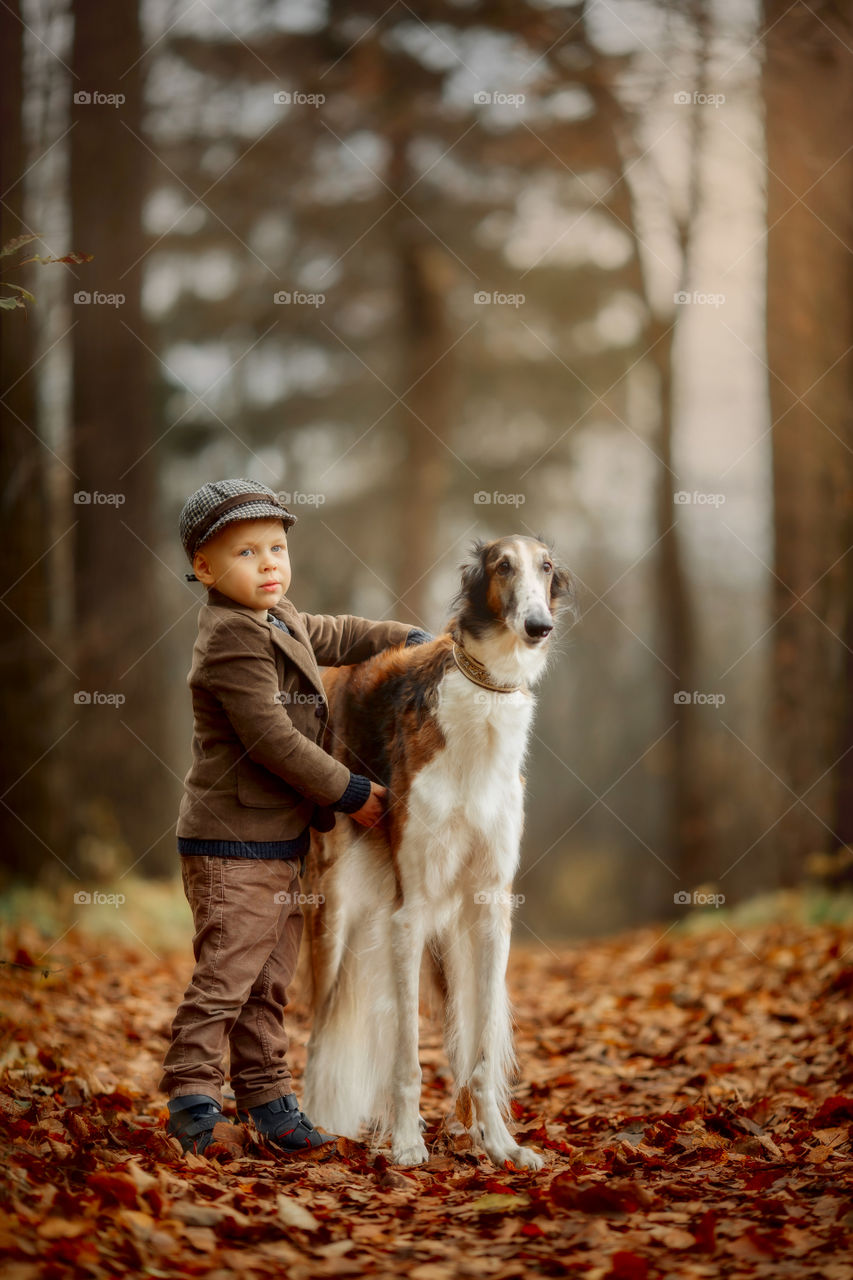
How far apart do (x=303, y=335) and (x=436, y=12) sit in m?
3.18

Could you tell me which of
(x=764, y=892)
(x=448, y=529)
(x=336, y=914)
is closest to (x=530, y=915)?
(x=448, y=529)

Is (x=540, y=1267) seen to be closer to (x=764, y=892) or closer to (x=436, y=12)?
(x=764, y=892)

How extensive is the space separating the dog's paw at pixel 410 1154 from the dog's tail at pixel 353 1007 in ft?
0.84

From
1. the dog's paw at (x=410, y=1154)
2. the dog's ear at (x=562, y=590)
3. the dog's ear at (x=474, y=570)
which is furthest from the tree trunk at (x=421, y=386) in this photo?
the dog's paw at (x=410, y=1154)

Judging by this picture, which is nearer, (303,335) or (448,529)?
(303,335)

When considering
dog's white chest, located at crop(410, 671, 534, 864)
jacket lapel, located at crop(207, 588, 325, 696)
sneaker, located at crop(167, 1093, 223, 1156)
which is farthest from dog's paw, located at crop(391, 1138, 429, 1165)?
jacket lapel, located at crop(207, 588, 325, 696)

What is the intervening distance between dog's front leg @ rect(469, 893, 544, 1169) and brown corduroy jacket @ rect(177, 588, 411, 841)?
2.17 feet

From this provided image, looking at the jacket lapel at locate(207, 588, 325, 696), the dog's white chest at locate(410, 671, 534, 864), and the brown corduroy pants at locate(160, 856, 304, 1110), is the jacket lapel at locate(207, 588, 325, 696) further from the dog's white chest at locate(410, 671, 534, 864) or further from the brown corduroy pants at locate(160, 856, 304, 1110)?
the brown corduroy pants at locate(160, 856, 304, 1110)

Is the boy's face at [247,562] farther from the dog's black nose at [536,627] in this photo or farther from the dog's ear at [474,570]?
the dog's black nose at [536,627]

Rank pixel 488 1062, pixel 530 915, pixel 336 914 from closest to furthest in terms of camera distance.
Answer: pixel 488 1062 < pixel 336 914 < pixel 530 915

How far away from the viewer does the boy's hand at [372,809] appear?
3.65 meters

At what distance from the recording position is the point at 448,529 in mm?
12750

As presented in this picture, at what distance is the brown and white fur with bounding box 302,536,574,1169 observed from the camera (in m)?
3.51

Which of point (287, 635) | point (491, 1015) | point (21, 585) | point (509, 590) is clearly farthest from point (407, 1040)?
point (21, 585)
